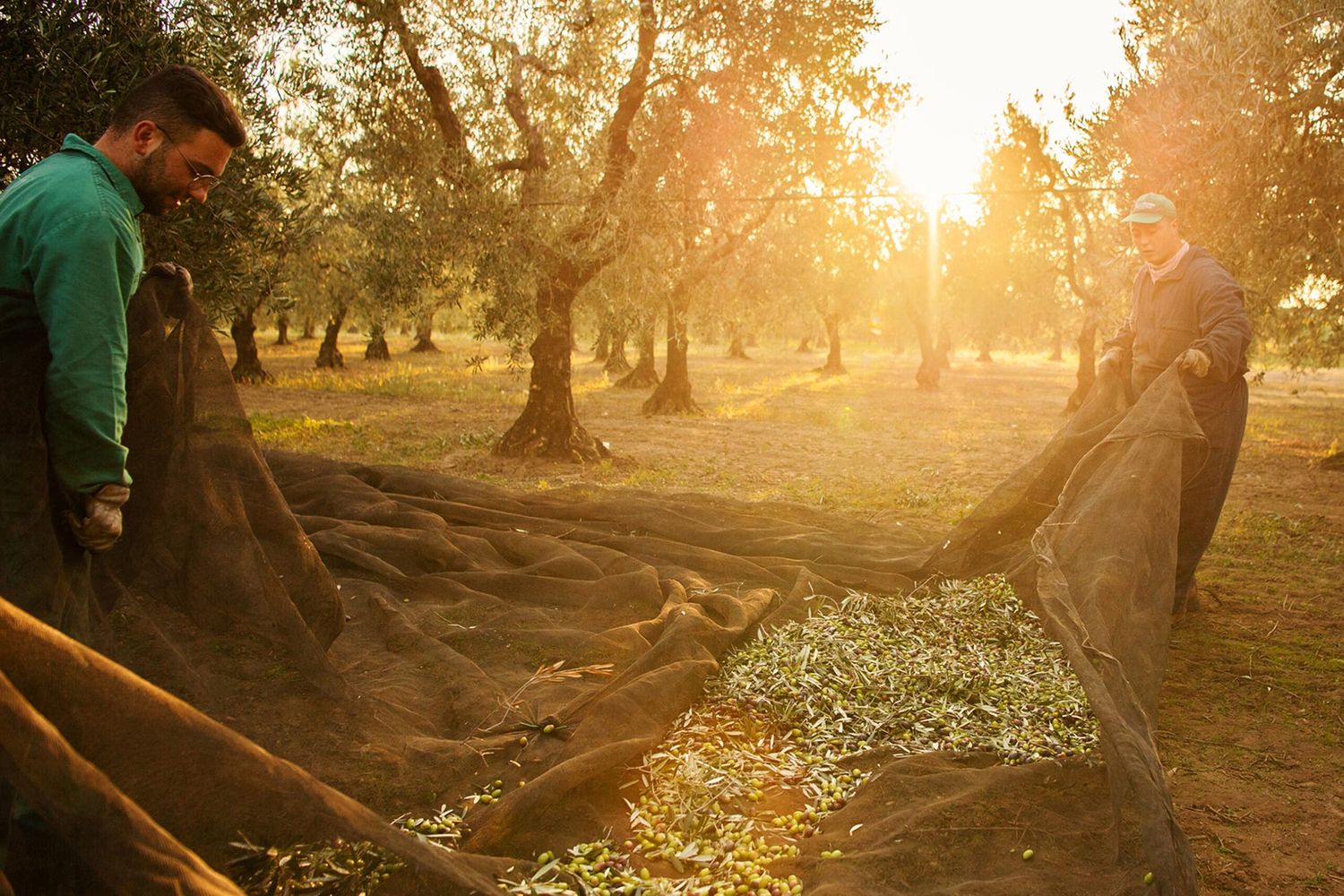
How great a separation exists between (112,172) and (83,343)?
62 cm

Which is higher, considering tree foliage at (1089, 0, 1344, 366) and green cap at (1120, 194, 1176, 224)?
tree foliage at (1089, 0, 1344, 366)

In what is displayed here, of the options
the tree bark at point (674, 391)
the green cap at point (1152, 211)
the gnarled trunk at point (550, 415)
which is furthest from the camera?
the tree bark at point (674, 391)

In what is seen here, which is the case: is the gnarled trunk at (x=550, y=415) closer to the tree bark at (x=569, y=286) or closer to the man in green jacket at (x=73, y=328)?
the tree bark at (x=569, y=286)

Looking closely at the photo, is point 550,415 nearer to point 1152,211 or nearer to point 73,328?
point 1152,211

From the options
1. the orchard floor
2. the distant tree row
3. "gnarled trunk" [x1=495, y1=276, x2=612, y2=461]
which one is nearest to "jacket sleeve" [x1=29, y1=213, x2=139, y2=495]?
the orchard floor

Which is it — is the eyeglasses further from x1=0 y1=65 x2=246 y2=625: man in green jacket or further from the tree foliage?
the tree foliage

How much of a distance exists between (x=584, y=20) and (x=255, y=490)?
10.3m

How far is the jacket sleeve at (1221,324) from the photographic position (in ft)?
19.1

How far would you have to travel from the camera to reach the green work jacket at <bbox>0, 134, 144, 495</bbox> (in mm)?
2645

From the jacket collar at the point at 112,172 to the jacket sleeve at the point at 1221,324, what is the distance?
6111 mm

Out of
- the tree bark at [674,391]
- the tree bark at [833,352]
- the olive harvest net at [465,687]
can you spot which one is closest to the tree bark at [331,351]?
the tree bark at [674,391]

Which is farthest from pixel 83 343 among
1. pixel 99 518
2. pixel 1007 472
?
pixel 1007 472

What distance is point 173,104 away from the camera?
2.94 meters

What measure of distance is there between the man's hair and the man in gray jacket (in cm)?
571
